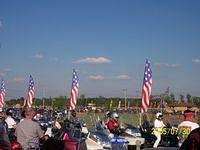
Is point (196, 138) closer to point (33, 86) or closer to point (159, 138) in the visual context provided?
point (159, 138)

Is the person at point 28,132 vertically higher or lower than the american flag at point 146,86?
lower

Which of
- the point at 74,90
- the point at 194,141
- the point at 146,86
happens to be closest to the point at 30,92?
the point at 74,90

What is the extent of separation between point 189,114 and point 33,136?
118 inches

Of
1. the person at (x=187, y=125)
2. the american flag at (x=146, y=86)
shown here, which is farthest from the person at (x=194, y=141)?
the american flag at (x=146, y=86)

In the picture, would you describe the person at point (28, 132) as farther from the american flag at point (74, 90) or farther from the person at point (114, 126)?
the american flag at point (74, 90)

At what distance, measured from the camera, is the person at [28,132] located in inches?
304

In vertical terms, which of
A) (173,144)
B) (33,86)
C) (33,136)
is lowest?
(173,144)

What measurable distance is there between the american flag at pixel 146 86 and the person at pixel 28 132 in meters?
10.1

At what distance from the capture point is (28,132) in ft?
25.4

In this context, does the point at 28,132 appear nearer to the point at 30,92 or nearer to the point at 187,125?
the point at 187,125

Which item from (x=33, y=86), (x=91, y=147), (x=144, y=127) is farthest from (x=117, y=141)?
(x=33, y=86)

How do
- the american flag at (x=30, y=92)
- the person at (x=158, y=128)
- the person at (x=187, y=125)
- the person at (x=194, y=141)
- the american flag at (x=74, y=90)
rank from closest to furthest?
the person at (x=194, y=141) → the person at (x=187, y=125) → the person at (x=158, y=128) → the american flag at (x=74, y=90) → the american flag at (x=30, y=92)

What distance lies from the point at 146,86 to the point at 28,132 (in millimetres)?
11018

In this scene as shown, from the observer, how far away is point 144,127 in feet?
58.4
